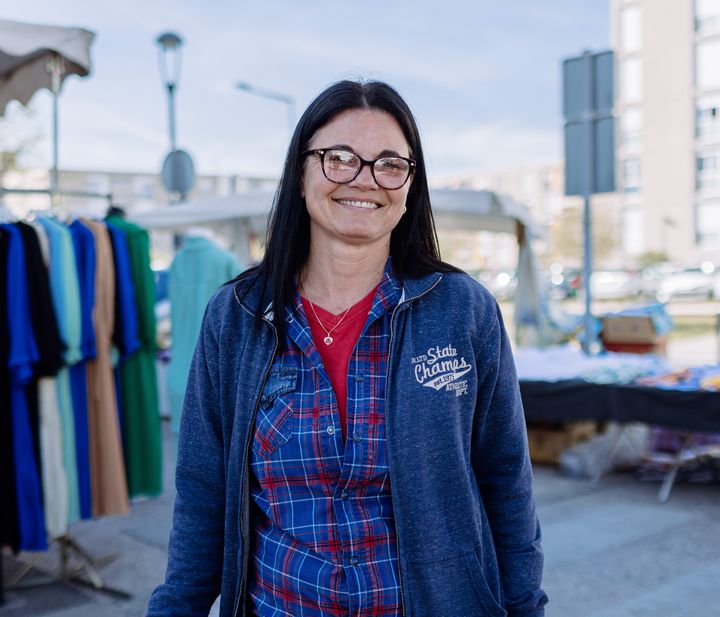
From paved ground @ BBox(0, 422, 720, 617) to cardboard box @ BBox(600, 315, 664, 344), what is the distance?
1.93m

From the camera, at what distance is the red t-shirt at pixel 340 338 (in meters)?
1.58

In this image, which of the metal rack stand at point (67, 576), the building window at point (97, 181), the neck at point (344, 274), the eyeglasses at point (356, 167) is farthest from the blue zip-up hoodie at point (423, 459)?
the building window at point (97, 181)

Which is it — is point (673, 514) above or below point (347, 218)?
below

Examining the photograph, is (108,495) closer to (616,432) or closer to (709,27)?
(616,432)

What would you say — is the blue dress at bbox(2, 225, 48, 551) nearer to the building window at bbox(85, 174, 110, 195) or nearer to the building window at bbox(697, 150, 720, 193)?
the building window at bbox(697, 150, 720, 193)

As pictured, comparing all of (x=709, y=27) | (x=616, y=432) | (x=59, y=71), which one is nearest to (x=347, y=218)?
(x=59, y=71)

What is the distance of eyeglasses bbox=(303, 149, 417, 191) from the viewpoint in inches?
63.5

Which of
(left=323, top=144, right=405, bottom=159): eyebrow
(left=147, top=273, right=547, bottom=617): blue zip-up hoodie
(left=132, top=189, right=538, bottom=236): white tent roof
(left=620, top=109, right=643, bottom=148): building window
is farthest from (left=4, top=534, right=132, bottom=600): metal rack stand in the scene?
(left=620, top=109, right=643, bottom=148): building window

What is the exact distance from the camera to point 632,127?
5319cm

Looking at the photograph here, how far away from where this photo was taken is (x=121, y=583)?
166 inches

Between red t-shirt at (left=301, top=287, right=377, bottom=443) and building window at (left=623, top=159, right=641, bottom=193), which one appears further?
building window at (left=623, top=159, right=641, bottom=193)

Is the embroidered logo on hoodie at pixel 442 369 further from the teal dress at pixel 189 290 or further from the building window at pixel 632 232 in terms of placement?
the building window at pixel 632 232

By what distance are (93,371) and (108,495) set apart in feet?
2.19

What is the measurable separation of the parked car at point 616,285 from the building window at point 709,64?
2129 cm
